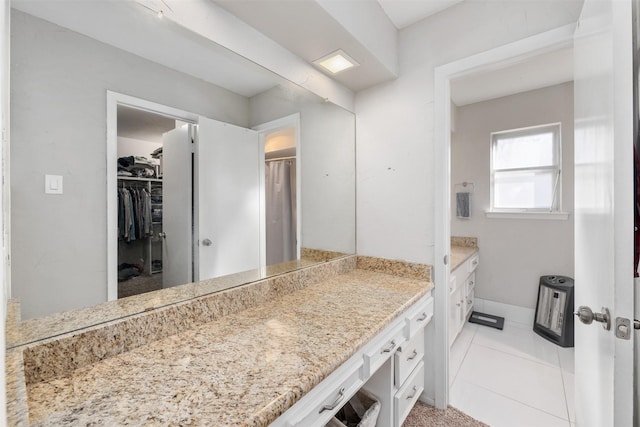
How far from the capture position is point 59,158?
2.66 ft

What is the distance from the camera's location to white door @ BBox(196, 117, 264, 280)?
1.21m

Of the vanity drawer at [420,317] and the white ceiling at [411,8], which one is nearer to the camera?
the vanity drawer at [420,317]

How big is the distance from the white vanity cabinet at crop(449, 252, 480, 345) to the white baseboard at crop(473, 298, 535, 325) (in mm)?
132

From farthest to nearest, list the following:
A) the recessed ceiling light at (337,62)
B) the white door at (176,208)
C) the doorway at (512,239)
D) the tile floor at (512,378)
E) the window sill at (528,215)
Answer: the window sill at (528,215) → the doorway at (512,239) → the tile floor at (512,378) → the recessed ceiling light at (337,62) → the white door at (176,208)

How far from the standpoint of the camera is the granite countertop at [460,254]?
7.69 ft

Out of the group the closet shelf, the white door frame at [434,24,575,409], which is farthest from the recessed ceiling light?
the closet shelf

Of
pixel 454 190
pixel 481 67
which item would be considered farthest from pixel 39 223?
pixel 454 190

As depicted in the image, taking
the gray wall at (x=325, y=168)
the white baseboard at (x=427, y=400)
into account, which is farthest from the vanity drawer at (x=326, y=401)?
the white baseboard at (x=427, y=400)

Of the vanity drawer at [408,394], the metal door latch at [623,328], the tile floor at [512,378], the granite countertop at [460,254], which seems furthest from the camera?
the granite countertop at [460,254]

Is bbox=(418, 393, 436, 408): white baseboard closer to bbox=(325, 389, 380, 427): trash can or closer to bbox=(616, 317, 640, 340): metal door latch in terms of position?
bbox=(325, 389, 380, 427): trash can

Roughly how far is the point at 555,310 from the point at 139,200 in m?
3.31

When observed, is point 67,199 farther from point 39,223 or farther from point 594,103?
point 594,103

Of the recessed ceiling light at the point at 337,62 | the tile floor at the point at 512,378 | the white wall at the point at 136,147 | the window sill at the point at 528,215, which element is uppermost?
the recessed ceiling light at the point at 337,62

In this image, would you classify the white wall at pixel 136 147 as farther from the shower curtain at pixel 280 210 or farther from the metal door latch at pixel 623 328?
the metal door latch at pixel 623 328
